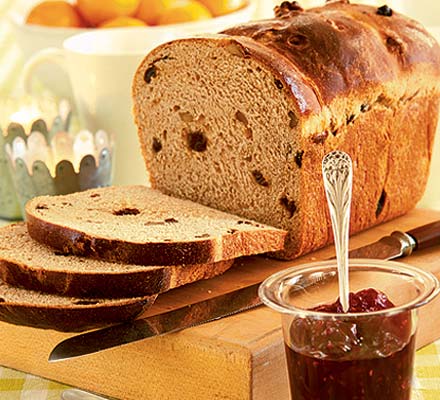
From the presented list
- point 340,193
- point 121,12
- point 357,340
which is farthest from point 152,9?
point 357,340

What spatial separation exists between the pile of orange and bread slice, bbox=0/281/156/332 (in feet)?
6.94

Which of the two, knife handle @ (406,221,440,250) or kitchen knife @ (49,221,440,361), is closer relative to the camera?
kitchen knife @ (49,221,440,361)

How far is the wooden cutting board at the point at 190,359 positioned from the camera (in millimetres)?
2312

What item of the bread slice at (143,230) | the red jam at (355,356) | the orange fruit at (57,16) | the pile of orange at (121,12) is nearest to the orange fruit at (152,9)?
the pile of orange at (121,12)

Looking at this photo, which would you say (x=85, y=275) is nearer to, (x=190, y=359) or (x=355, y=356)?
(x=190, y=359)

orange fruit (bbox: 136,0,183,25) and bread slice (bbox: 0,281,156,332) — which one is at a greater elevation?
orange fruit (bbox: 136,0,183,25)

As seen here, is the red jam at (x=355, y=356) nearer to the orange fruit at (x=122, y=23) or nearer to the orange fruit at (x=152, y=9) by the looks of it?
the orange fruit at (x=122, y=23)

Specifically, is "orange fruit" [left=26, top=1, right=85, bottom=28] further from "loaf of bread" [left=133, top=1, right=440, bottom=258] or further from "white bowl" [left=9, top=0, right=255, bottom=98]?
"loaf of bread" [left=133, top=1, right=440, bottom=258]

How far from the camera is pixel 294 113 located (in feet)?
9.05

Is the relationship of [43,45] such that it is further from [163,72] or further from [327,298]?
[327,298]

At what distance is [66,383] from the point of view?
2568 millimetres

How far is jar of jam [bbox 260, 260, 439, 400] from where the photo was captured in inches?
78.5

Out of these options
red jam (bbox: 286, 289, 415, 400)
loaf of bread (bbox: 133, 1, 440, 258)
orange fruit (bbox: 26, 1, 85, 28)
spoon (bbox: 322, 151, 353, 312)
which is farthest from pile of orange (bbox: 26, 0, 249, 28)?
red jam (bbox: 286, 289, 415, 400)

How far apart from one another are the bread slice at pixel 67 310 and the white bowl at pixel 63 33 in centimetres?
176
